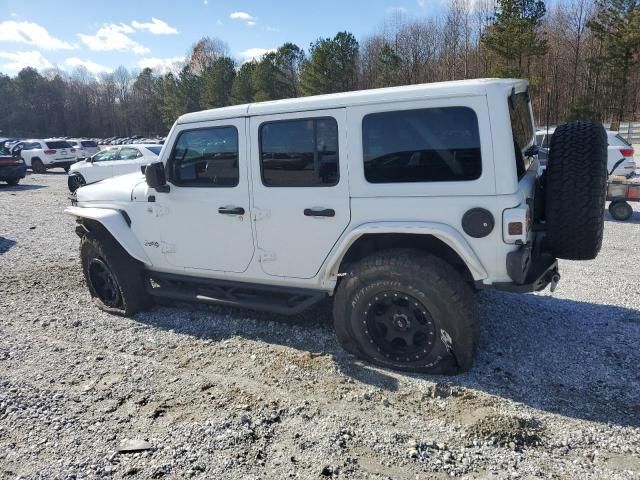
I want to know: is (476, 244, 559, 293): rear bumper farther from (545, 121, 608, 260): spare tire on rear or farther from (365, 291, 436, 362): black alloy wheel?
(365, 291, 436, 362): black alloy wheel

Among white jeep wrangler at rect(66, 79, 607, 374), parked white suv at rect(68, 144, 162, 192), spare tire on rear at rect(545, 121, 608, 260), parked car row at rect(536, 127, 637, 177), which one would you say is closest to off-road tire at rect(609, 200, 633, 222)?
parked car row at rect(536, 127, 637, 177)

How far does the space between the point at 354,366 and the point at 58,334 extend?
301 cm

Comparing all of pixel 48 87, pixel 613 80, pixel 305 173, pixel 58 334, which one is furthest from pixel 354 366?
pixel 48 87

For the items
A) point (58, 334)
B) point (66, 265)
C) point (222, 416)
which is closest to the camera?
point (222, 416)

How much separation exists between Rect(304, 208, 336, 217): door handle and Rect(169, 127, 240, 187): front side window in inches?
29.7

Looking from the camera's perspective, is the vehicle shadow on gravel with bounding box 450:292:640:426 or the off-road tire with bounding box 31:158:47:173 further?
the off-road tire with bounding box 31:158:47:173

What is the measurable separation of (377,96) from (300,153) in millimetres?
752

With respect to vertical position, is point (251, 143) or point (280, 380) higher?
point (251, 143)

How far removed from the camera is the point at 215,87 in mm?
53281

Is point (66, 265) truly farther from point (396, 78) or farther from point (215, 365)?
point (396, 78)

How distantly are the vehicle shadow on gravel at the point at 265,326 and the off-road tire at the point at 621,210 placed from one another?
714 centimetres

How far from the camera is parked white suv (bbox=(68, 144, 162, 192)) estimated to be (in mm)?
15273

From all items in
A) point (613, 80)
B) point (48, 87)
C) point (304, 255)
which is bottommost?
point (304, 255)

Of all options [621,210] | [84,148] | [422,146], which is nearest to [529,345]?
[422,146]
